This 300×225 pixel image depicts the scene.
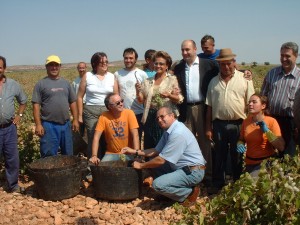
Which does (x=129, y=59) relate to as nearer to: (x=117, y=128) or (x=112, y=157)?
(x=117, y=128)

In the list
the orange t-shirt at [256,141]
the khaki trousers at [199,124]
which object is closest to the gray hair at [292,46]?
the orange t-shirt at [256,141]

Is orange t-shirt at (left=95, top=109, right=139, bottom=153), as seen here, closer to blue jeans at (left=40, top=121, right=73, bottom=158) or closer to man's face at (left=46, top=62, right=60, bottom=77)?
blue jeans at (left=40, top=121, right=73, bottom=158)

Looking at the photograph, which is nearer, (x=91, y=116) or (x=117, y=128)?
(x=117, y=128)

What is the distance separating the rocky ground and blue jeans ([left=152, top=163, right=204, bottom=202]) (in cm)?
19

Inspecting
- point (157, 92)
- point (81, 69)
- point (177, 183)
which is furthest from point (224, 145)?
point (81, 69)

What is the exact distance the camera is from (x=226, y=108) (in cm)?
439

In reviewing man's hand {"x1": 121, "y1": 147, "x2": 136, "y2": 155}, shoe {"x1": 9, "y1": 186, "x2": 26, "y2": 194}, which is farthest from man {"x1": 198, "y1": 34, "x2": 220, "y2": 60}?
shoe {"x1": 9, "y1": 186, "x2": 26, "y2": 194}

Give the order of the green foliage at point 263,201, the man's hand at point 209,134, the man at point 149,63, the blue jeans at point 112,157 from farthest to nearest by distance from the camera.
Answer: the man at point 149,63, the blue jeans at point 112,157, the man's hand at point 209,134, the green foliage at point 263,201

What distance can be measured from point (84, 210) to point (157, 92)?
1754 millimetres

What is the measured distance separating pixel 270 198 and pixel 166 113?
1.99 m

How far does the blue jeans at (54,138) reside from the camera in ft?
16.3

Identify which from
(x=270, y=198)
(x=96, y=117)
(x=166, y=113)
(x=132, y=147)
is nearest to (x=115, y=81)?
(x=96, y=117)

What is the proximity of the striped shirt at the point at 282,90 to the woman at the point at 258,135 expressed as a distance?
12 centimetres

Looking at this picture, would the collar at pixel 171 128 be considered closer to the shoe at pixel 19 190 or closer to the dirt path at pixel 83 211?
the dirt path at pixel 83 211
